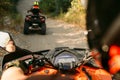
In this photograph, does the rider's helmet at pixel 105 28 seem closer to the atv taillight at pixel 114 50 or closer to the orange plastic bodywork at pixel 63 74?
the atv taillight at pixel 114 50

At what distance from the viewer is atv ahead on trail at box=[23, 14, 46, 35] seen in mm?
21969

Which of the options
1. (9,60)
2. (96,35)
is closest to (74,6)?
(9,60)

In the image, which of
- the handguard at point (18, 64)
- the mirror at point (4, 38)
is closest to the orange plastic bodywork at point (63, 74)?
the handguard at point (18, 64)

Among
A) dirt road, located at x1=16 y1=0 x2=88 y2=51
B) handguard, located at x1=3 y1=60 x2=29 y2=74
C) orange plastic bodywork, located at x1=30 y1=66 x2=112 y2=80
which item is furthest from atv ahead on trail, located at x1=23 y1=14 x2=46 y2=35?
orange plastic bodywork, located at x1=30 y1=66 x2=112 y2=80

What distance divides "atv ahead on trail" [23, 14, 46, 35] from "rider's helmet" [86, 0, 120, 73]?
69.5 ft

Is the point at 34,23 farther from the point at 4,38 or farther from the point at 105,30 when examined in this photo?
the point at 105,30

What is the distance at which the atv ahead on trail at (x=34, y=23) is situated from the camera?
22.0 m

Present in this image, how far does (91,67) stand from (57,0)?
123 ft

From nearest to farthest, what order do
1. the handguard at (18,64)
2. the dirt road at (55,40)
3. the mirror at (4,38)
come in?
1. the mirror at (4,38)
2. the handguard at (18,64)
3. the dirt road at (55,40)

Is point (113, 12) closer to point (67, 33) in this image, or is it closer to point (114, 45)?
point (114, 45)

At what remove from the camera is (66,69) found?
3131 millimetres

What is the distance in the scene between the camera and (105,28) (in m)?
0.66

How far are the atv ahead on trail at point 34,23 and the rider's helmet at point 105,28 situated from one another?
21190 mm

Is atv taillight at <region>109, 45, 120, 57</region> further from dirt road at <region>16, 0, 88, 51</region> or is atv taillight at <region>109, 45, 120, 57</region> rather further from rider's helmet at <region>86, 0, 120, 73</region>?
dirt road at <region>16, 0, 88, 51</region>
